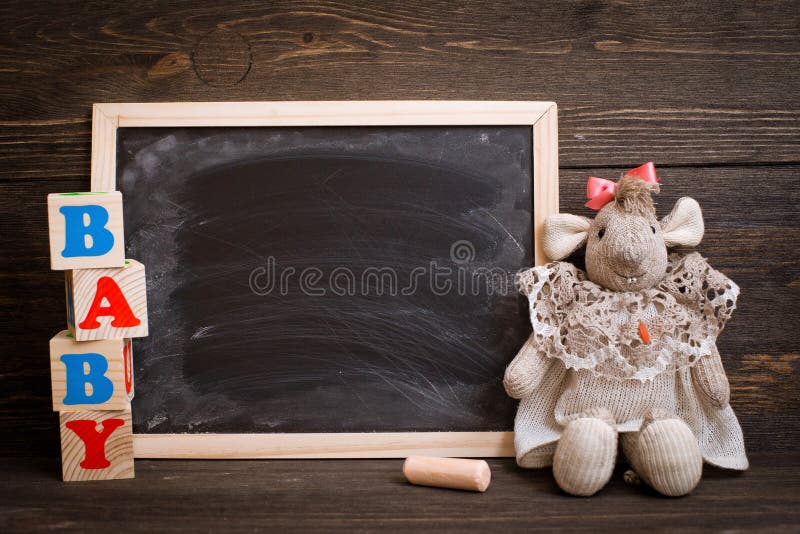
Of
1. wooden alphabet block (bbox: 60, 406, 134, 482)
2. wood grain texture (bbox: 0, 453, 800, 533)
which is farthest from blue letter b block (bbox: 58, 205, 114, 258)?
wood grain texture (bbox: 0, 453, 800, 533)

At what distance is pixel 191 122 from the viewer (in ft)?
3.86

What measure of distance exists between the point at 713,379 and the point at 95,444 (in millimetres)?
986

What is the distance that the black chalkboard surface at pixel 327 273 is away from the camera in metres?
1.17

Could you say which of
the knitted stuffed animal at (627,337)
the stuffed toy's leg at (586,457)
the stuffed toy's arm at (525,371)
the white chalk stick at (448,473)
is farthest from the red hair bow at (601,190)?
the white chalk stick at (448,473)

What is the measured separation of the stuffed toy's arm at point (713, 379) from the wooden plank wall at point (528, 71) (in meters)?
0.23

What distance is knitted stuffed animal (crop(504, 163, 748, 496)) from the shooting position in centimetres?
104

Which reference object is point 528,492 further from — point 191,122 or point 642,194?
point 191,122

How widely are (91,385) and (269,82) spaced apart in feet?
1.96

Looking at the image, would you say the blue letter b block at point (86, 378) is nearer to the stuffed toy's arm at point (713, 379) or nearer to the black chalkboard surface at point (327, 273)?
the black chalkboard surface at point (327, 273)

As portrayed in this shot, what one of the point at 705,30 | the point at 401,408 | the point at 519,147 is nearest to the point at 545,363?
the point at 401,408

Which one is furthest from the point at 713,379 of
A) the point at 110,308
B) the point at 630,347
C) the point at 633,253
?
the point at 110,308

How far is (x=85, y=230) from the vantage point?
3.37 ft

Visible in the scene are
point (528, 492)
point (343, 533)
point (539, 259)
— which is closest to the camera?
point (343, 533)

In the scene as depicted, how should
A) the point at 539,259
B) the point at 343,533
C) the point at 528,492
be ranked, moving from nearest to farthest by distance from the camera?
the point at 343,533 → the point at 528,492 → the point at 539,259
